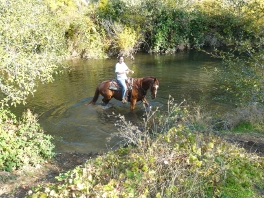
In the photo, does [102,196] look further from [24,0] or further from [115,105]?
[115,105]

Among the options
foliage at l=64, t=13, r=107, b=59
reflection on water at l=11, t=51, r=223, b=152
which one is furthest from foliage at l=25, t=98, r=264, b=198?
foliage at l=64, t=13, r=107, b=59

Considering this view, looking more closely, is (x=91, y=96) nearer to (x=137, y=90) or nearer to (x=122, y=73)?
(x=122, y=73)

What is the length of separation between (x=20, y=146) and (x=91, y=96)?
782 centimetres

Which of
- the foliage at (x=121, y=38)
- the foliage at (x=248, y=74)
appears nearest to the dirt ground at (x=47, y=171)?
the foliage at (x=248, y=74)

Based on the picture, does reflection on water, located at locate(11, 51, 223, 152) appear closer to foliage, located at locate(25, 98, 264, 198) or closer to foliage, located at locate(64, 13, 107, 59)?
foliage, located at locate(25, 98, 264, 198)

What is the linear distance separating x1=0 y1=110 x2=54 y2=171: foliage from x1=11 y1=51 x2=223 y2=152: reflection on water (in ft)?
4.83

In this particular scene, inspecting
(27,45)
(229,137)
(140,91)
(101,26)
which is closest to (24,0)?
(27,45)

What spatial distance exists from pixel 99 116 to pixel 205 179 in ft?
24.0

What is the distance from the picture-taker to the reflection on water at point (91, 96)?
9.54 metres

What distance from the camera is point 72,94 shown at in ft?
49.0

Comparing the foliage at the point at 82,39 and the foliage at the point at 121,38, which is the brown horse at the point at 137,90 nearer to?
the foliage at the point at 82,39

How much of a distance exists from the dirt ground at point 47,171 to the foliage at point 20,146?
207 millimetres

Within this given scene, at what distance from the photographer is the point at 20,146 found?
22.5ft

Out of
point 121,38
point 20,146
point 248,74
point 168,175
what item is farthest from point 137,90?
point 121,38
